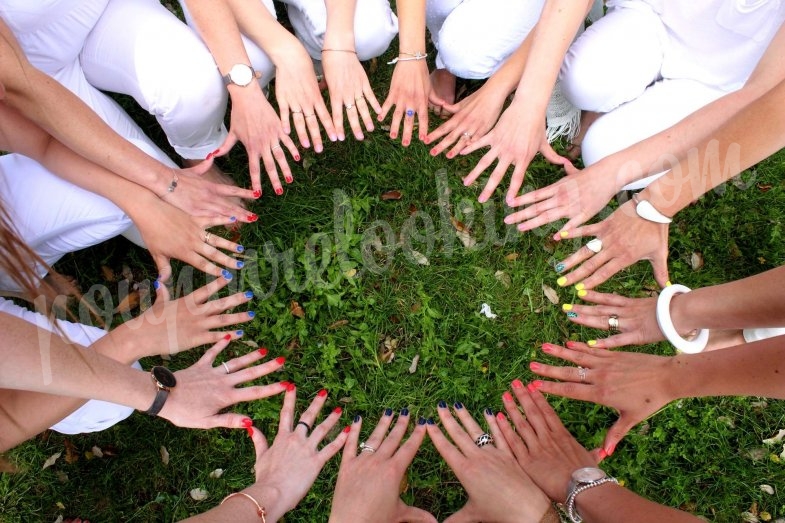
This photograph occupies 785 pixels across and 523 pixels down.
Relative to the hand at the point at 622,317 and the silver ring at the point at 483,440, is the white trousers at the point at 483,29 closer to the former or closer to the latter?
the hand at the point at 622,317

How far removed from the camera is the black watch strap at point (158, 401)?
239cm

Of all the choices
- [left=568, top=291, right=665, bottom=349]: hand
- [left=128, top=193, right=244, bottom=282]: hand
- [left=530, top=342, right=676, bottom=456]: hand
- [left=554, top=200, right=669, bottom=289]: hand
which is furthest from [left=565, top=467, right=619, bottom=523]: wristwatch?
[left=128, top=193, right=244, bottom=282]: hand

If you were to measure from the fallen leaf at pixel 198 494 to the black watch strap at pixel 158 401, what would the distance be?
76 centimetres

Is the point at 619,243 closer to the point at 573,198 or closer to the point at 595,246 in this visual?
the point at 595,246

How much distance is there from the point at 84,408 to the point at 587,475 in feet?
7.47

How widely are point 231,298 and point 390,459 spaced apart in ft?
3.71

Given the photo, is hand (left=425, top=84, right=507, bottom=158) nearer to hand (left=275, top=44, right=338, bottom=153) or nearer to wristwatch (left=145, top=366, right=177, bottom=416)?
hand (left=275, top=44, right=338, bottom=153)

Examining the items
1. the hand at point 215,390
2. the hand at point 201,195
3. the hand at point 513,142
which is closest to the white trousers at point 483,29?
the hand at point 513,142

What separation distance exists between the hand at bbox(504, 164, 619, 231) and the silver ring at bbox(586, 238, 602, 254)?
119 millimetres

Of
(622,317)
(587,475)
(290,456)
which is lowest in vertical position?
(290,456)

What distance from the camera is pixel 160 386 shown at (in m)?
2.43

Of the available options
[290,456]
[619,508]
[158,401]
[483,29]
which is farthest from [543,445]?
[483,29]

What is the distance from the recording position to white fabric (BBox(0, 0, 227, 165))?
2.48 meters

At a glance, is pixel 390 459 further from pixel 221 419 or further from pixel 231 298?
pixel 231 298
